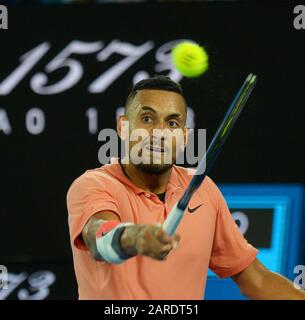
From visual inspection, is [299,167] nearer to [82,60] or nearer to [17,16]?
[82,60]

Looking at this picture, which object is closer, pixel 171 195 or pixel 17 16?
pixel 171 195

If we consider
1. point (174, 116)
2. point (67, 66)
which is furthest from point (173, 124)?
point (67, 66)

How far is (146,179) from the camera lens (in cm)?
199

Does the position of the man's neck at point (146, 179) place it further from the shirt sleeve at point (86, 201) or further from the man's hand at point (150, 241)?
the man's hand at point (150, 241)

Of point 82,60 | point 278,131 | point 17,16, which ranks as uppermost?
point 17,16

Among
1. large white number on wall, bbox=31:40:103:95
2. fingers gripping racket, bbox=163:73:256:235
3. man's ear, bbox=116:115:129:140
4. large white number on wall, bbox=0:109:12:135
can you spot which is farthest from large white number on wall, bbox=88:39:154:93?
fingers gripping racket, bbox=163:73:256:235

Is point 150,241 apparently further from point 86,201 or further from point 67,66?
point 67,66

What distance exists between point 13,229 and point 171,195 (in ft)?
2.92

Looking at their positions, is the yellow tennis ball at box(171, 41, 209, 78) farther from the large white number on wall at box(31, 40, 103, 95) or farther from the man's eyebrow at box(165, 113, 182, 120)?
the man's eyebrow at box(165, 113, 182, 120)

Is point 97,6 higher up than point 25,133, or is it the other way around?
point 97,6

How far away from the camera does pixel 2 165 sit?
2637mm

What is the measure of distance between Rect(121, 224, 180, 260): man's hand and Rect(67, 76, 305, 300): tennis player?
0.28 metres

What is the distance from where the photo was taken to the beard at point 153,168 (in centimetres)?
196
